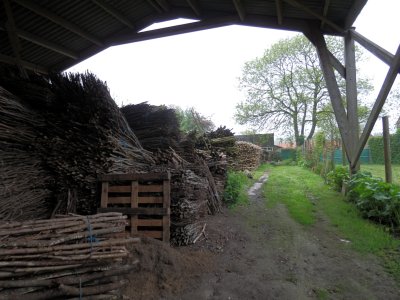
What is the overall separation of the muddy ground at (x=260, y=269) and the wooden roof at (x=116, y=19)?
5221 millimetres

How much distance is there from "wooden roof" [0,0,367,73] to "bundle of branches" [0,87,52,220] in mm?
3456

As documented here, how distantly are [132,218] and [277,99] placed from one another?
3167 centimetres

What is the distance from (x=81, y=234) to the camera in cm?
385

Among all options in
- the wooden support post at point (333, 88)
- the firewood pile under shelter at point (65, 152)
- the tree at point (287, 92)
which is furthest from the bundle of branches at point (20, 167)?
the tree at point (287, 92)

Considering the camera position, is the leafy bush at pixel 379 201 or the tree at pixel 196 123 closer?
Answer: the leafy bush at pixel 379 201

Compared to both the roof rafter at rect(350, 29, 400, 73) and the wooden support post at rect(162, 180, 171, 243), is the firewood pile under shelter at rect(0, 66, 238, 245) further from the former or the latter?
the roof rafter at rect(350, 29, 400, 73)

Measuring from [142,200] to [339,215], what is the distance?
4.66 metres

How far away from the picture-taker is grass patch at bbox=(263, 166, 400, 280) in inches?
208

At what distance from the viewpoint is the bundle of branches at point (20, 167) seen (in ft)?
16.3

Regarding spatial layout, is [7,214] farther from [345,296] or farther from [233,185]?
Result: [233,185]

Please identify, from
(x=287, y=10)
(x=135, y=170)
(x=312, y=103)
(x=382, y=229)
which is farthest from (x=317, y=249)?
(x=312, y=103)

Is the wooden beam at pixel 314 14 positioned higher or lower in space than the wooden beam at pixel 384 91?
higher

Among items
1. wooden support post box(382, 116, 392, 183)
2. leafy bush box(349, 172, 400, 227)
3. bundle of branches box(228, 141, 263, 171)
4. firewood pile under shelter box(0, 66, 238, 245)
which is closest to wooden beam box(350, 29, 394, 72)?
wooden support post box(382, 116, 392, 183)

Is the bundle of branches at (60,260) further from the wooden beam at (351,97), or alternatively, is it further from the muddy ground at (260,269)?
the wooden beam at (351,97)
